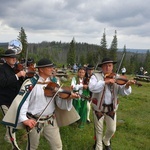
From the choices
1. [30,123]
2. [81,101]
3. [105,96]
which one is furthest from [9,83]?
[81,101]

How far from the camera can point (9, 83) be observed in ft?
15.4

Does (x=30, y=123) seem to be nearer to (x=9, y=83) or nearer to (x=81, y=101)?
(x=9, y=83)

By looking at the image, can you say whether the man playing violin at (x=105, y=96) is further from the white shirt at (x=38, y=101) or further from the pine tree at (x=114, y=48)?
the pine tree at (x=114, y=48)

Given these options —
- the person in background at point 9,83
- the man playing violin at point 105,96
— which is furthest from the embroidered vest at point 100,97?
the person in background at point 9,83

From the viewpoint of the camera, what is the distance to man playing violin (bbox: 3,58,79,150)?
3.53m

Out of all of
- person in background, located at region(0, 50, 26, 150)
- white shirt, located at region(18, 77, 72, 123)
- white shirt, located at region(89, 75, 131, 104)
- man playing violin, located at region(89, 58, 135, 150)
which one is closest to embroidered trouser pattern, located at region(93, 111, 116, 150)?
man playing violin, located at region(89, 58, 135, 150)

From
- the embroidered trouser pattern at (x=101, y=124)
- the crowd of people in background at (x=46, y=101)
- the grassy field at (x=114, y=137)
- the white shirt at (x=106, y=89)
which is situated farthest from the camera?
the grassy field at (x=114, y=137)

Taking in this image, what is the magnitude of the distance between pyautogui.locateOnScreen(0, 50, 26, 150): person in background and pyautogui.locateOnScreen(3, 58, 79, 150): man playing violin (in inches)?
44.7

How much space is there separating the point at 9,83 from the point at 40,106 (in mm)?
1377

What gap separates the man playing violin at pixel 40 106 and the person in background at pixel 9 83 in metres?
1.13

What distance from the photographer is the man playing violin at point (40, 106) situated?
353 cm

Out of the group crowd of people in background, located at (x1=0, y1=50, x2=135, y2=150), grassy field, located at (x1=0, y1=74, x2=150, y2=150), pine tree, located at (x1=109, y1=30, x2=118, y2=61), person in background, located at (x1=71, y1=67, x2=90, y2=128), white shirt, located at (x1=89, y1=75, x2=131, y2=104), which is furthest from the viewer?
pine tree, located at (x1=109, y1=30, x2=118, y2=61)

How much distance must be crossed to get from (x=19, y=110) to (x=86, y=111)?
13.2ft

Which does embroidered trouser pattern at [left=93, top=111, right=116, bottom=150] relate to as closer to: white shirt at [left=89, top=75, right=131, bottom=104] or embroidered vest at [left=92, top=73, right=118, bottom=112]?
embroidered vest at [left=92, top=73, right=118, bottom=112]
